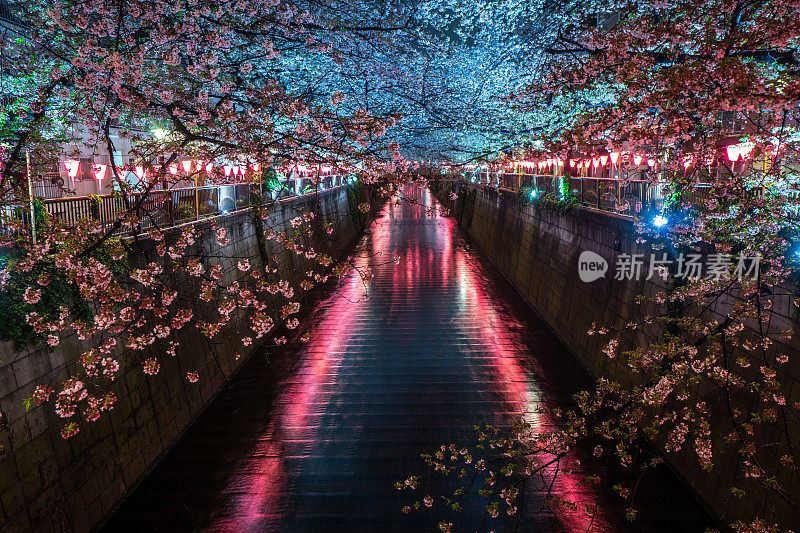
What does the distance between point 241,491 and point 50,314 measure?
12.8 feet

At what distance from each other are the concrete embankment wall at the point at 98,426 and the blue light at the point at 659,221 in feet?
27.1

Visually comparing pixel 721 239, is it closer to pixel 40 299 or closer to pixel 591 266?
pixel 591 266

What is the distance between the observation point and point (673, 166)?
5910 millimetres

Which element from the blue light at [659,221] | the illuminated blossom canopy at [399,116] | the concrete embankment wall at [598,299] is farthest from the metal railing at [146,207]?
the concrete embankment wall at [598,299]

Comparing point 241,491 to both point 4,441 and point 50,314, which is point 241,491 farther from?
point 50,314

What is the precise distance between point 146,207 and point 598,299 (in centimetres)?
1023

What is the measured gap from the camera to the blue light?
8204mm

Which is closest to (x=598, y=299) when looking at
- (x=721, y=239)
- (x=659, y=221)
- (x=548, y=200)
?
(x=659, y=221)

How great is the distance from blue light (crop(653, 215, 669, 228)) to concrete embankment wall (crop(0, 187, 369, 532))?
825 cm

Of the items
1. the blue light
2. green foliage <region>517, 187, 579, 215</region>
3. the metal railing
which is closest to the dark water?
green foliage <region>517, 187, 579, 215</region>

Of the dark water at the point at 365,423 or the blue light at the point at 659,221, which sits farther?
the blue light at the point at 659,221

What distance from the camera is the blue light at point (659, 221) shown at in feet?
26.9

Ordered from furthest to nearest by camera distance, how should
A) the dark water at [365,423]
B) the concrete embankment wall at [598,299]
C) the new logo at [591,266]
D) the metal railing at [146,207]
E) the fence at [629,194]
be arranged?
1. the new logo at [591,266]
2. the fence at [629,194]
3. the dark water at [365,423]
4. the concrete embankment wall at [598,299]
5. the metal railing at [146,207]

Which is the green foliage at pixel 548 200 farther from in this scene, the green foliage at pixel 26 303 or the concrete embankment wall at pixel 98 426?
the green foliage at pixel 26 303
